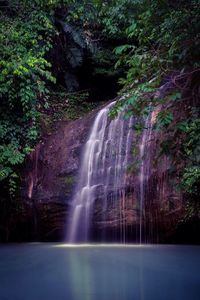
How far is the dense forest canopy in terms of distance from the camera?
3646mm

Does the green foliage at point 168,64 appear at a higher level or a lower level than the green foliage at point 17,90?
lower

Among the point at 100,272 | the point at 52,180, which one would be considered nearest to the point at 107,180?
the point at 52,180

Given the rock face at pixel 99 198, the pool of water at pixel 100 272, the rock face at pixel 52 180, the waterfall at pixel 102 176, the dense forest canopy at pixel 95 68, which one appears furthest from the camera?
the rock face at pixel 52 180

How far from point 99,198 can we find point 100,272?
8.99 ft

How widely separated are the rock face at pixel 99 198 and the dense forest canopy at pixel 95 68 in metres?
0.37

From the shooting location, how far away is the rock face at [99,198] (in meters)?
7.37

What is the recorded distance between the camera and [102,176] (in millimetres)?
8102

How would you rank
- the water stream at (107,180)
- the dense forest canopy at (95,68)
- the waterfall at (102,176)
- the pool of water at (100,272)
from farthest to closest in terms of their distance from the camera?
the waterfall at (102,176) → the water stream at (107,180) → the pool of water at (100,272) → the dense forest canopy at (95,68)

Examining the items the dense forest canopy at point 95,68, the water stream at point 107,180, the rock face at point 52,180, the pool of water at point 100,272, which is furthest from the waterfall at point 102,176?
the dense forest canopy at point 95,68

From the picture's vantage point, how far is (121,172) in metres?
7.92

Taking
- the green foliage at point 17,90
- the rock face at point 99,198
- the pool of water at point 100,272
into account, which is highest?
the green foliage at point 17,90

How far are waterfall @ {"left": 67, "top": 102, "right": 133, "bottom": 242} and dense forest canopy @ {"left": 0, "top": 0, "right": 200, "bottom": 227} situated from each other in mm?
1334

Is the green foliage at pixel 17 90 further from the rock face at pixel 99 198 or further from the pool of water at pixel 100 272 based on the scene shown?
the pool of water at pixel 100 272

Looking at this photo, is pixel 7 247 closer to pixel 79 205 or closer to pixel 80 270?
pixel 79 205
